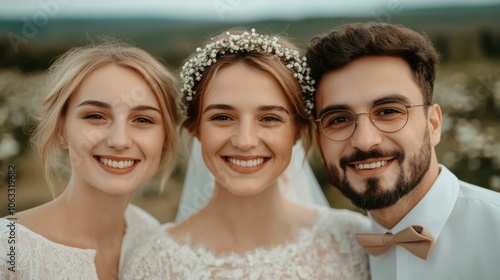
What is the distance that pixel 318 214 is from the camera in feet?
11.7

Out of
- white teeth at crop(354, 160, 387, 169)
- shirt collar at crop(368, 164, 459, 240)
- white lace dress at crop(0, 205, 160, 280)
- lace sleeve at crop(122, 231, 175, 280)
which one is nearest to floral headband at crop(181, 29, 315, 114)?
white teeth at crop(354, 160, 387, 169)

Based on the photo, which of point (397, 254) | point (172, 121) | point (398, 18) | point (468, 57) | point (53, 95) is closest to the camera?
point (397, 254)

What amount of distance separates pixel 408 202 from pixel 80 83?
2.25 metres

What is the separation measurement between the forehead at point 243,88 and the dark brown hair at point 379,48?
0.35m

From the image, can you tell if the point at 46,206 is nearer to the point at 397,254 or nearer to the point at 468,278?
the point at 397,254

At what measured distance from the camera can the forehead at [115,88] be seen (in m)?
3.16

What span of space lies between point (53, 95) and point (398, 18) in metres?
A: 6.68

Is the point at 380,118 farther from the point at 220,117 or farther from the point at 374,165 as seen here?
the point at 220,117

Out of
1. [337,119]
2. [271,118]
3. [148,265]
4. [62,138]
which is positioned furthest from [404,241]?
[62,138]

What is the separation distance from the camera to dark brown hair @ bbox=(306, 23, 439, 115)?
304cm

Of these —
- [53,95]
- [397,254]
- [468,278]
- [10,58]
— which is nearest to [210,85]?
[53,95]

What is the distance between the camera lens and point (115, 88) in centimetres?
318

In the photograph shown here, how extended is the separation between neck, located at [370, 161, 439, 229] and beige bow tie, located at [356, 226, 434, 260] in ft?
0.45

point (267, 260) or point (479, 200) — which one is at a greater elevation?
point (479, 200)
